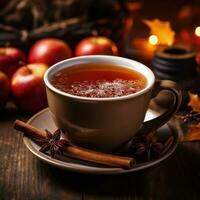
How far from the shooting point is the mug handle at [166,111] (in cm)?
94

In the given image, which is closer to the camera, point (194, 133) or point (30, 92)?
point (194, 133)

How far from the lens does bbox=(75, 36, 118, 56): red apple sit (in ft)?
4.89

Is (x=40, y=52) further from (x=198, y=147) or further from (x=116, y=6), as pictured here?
(x=198, y=147)

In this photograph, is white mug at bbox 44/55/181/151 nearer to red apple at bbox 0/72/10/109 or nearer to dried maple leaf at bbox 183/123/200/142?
dried maple leaf at bbox 183/123/200/142

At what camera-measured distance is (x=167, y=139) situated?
991 millimetres

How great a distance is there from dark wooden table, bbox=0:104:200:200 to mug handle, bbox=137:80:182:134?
0.09 metres

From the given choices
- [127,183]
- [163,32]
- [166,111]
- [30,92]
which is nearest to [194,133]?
[166,111]

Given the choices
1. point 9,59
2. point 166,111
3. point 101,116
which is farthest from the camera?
point 9,59

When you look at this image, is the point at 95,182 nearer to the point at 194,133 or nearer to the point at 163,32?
the point at 194,133

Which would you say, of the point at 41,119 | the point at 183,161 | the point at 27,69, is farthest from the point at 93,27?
the point at 183,161

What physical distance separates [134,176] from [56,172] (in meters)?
0.16

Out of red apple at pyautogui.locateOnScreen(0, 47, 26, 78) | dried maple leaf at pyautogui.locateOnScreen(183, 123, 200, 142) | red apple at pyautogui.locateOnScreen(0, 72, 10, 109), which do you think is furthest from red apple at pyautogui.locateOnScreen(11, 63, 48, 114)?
dried maple leaf at pyautogui.locateOnScreen(183, 123, 200, 142)

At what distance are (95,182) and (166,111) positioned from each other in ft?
0.72

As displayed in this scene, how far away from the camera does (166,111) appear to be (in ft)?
3.18
